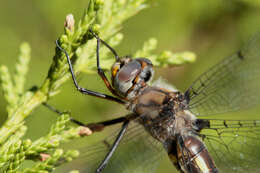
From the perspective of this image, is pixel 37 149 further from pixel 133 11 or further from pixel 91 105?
pixel 91 105

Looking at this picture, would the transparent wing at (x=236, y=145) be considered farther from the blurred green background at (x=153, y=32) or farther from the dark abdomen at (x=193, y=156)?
the blurred green background at (x=153, y=32)

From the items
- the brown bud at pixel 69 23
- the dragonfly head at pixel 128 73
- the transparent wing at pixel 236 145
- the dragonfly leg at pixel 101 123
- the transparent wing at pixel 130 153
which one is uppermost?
the brown bud at pixel 69 23

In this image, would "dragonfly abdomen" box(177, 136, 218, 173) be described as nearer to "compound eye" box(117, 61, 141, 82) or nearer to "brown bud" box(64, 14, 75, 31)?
"compound eye" box(117, 61, 141, 82)

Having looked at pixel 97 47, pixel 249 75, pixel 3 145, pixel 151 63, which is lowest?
pixel 249 75

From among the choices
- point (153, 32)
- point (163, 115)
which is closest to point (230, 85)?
point (163, 115)

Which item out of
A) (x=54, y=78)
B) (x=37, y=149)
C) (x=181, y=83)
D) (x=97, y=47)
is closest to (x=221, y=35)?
(x=181, y=83)

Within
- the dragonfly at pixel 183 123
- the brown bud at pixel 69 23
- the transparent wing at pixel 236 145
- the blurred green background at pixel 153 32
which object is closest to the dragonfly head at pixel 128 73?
the dragonfly at pixel 183 123

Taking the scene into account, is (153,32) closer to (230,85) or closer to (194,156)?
(230,85)

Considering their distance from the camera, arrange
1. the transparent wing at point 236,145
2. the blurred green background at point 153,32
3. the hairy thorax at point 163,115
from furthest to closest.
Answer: the blurred green background at point 153,32, the hairy thorax at point 163,115, the transparent wing at point 236,145

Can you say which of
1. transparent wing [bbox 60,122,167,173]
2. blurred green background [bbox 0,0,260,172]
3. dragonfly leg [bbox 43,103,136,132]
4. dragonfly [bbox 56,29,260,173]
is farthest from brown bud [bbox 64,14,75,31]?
blurred green background [bbox 0,0,260,172]
